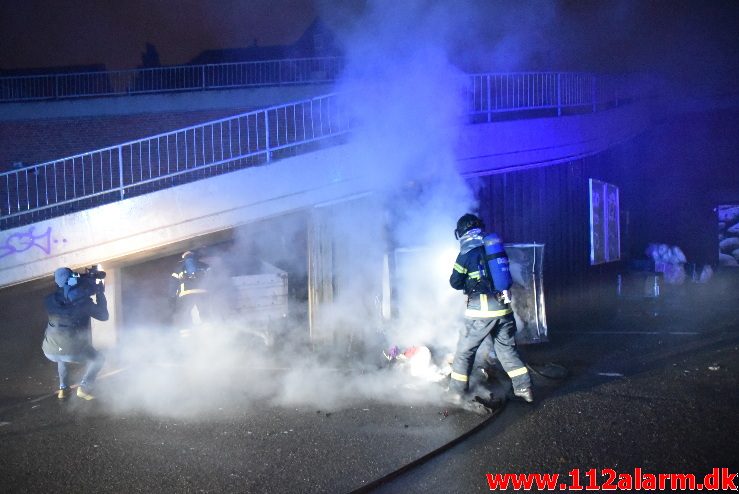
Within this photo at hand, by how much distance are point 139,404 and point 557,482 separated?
4129 mm

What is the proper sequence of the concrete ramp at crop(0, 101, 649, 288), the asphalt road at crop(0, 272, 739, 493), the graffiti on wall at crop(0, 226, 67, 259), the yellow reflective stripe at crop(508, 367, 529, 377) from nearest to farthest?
the asphalt road at crop(0, 272, 739, 493), the yellow reflective stripe at crop(508, 367, 529, 377), the concrete ramp at crop(0, 101, 649, 288), the graffiti on wall at crop(0, 226, 67, 259)

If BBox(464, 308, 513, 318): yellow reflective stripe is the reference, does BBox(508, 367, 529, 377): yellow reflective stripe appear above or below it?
below

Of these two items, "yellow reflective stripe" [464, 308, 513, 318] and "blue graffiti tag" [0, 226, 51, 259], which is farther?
"blue graffiti tag" [0, 226, 51, 259]

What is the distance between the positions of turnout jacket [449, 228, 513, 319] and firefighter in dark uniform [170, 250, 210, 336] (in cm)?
394

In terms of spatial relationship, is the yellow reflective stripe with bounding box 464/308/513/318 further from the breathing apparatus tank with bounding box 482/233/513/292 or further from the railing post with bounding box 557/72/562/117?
the railing post with bounding box 557/72/562/117

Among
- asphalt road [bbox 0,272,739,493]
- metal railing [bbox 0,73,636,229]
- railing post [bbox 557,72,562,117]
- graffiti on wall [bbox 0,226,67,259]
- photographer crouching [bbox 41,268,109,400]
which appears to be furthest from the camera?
railing post [bbox 557,72,562,117]

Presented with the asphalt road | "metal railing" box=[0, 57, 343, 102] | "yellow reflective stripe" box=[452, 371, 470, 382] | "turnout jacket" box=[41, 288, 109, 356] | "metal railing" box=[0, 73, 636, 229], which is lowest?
the asphalt road

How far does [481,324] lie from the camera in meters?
4.78

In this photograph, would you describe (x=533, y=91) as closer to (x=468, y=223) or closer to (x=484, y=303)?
(x=468, y=223)

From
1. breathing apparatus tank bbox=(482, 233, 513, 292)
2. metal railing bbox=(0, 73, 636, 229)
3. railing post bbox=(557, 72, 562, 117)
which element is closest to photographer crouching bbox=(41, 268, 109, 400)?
metal railing bbox=(0, 73, 636, 229)

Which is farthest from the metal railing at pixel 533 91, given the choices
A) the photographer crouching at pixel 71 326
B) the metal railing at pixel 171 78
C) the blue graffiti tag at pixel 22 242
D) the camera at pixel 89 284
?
the blue graffiti tag at pixel 22 242

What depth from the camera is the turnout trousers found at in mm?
4770

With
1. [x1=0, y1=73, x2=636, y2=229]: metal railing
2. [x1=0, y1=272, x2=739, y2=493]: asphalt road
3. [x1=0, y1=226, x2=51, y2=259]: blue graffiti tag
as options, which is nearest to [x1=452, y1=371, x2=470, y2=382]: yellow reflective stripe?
[x1=0, y1=272, x2=739, y2=493]: asphalt road

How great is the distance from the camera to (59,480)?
11.9 feet
